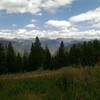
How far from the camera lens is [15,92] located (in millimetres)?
7504

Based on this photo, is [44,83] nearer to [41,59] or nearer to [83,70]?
[83,70]

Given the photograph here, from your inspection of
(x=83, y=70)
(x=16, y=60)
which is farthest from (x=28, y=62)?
(x=83, y=70)

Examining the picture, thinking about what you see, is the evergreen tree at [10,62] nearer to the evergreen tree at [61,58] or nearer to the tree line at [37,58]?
the tree line at [37,58]

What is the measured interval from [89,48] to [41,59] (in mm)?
14823

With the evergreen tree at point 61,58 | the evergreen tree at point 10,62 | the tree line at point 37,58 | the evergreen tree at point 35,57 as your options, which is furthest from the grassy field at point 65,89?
the evergreen tree at point 61,58

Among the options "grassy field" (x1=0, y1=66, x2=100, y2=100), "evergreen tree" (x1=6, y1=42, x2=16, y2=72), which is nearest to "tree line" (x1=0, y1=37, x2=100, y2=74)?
"evergreen tree" (x1=6, y1=42, x2=16, y2=72)

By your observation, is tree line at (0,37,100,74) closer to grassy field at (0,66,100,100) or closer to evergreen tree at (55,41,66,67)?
evergreen tree at (55,41,66,67)

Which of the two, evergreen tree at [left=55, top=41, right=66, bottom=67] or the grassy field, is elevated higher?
the grassy field

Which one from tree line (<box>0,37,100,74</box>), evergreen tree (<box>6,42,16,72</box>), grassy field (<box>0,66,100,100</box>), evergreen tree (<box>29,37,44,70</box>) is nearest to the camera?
grassy field (<box>0,66,100,100</box>)

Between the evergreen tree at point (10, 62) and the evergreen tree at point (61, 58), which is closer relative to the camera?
the evergreen tree at point (10, 62)

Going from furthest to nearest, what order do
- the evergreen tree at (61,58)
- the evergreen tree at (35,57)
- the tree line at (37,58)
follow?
the evergreen tree at (61,58) < the evergreen tree at (35,57) < the tree line at (37,58)

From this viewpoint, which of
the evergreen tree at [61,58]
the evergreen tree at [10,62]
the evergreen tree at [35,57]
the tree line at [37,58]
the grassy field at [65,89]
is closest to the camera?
the grassy field at [65,89]

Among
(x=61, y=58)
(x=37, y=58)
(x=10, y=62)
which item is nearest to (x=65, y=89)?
(x=10, y=62)

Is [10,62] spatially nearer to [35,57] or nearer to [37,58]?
[35,57]
